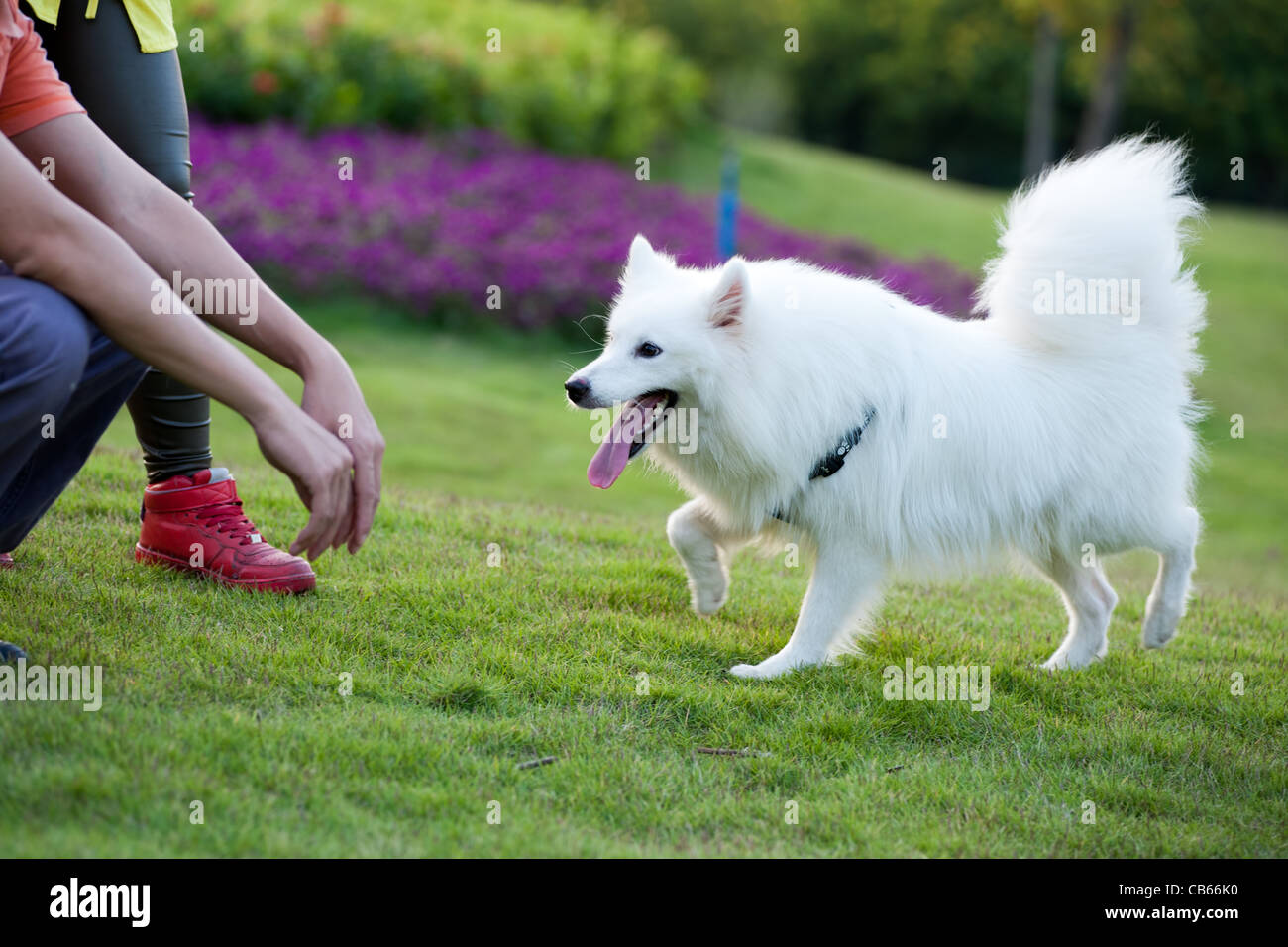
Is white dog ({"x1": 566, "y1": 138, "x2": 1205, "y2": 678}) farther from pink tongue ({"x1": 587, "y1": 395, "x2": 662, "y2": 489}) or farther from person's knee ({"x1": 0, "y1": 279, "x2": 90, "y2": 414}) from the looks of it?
person's knee ({"x1": 0, "y1": 279, "x2": 90, "y2": 414})

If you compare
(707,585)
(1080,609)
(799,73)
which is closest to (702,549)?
(707,585)

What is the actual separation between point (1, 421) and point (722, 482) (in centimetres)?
201

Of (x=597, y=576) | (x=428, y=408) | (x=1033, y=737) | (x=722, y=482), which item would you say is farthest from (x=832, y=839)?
(x=428, y=408)

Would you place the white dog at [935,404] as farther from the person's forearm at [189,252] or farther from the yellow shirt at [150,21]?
the yellow shirt at [150,21]

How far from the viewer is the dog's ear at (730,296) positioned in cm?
331

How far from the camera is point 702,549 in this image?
381 centimetres

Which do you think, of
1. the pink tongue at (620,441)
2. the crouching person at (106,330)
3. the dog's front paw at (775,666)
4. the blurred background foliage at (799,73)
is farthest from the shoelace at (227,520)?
the blurred background foliage at (799,73)

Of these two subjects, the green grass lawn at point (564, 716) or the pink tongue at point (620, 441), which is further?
the pink tongue at point (620, 441)

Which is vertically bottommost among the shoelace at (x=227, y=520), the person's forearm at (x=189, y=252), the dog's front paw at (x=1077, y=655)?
the dog's front paw at (x=1077, y=655)

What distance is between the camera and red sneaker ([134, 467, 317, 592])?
342 centimetres

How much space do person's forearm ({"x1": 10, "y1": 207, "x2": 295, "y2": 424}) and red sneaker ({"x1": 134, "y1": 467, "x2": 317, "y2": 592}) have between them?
1549mm

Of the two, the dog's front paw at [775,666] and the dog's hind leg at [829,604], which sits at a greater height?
the dog's hind leg at [829,604]

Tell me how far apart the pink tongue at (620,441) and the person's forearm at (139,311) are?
1546 millimetres

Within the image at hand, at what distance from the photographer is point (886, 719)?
320 cm
